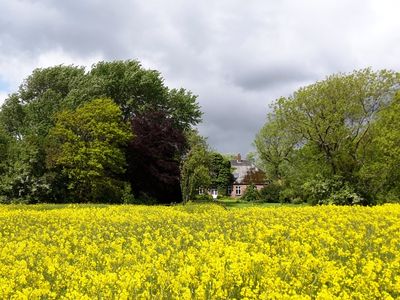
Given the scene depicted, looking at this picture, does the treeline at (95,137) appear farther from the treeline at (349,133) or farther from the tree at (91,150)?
the treeline at (349,133)

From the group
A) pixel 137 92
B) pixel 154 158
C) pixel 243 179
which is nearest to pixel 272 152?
pixel 243 179

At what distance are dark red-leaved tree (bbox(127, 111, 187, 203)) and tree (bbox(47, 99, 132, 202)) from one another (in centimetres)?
288

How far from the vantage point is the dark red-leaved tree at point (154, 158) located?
42188 millimetres

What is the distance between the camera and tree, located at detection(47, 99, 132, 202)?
120 feet

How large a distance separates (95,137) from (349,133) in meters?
20.7

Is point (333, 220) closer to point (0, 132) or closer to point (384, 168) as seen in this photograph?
point (384, 168)

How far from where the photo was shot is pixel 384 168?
36031mm

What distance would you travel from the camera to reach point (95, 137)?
38125 millimetres

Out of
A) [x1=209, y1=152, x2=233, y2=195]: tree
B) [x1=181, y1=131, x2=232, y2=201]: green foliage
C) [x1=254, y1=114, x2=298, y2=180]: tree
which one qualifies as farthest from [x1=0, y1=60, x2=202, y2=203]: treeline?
[x1=209, y1=152, x2=233, y2=195]: tree

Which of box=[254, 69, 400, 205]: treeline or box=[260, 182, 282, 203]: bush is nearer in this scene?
box=[254, 69, 400, 205]: treeline

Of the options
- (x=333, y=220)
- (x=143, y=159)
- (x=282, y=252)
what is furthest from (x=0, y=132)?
(x=282, y=252)

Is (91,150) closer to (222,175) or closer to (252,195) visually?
(252,195)

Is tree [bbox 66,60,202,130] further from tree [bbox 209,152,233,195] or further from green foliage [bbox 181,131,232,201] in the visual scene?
tree [bbox 209,152,233,195]

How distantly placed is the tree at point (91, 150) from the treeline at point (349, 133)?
45.7ft
